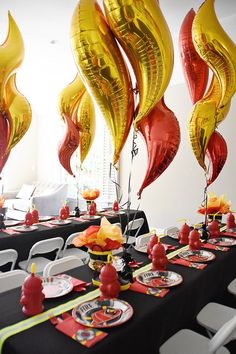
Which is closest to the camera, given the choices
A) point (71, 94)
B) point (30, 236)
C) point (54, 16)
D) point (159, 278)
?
point (159, 278)

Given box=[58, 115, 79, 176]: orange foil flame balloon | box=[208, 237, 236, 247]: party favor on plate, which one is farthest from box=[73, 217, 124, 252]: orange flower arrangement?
box=[58, 115, 79, 176]: orange foil flame balloon

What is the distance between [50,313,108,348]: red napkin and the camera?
108 cm

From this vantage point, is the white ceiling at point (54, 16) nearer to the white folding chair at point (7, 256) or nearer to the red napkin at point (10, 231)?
the red napkin at point (10, 231)

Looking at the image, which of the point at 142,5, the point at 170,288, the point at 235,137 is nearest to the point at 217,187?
the point at 235,137

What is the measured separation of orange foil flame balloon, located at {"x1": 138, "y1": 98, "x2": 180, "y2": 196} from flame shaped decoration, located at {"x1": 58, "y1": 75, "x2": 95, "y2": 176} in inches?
74.7

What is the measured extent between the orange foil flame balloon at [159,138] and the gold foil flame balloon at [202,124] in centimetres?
82

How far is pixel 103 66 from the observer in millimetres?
1506

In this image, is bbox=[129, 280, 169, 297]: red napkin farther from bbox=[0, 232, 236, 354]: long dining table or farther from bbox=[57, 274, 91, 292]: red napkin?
bbox=[57, 274, 91, 292]: red napkin

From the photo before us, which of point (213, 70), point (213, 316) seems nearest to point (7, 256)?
point (213, 316)

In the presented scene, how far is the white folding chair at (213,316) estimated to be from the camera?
1.65 m

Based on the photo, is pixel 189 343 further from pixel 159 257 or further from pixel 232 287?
pixel 232 287

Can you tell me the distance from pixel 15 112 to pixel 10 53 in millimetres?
588

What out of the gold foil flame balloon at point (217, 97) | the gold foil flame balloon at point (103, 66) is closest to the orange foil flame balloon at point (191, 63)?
the gold foil flame balloon at point (217, 97)

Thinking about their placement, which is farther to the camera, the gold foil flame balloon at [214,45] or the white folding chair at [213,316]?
the gold foil flame balloon at [214,45]
